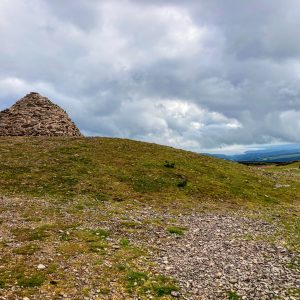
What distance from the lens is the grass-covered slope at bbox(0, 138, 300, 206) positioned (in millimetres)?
42250

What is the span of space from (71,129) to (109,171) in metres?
40.0

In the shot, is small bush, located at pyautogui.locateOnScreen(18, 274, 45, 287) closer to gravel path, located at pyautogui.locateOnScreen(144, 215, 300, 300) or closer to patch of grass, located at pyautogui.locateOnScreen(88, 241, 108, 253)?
patch of grass, located at pyautogui.locateOnScreen(88, 241, 108, 253)

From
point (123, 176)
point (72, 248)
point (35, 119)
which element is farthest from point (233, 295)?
point (35, 119)

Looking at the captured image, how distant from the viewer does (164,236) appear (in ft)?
88.1

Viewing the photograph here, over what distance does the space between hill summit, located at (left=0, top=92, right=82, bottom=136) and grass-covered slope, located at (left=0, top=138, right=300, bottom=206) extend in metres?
10.5

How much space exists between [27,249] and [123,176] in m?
27.6

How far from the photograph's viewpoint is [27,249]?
22062mm

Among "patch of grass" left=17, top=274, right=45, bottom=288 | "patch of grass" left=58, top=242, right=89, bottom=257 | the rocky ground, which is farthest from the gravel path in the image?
"patch of grass" left=17, top=274, right=45, bottom=288

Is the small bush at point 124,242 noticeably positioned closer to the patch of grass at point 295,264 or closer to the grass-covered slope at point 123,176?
the patch of grass at point 295,264

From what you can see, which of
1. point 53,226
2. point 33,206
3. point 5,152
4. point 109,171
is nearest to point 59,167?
point 109,171

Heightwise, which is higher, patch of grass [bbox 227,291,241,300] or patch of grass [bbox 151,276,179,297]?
patch of grass [bbox 151,276,179,297]

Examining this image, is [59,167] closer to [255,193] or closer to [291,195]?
[255,193]

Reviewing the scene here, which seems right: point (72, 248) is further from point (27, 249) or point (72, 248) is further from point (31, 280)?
point (31, 280)

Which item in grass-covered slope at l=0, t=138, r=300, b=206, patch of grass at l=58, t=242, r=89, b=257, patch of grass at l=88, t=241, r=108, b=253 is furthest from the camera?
grass-covered slope at l=0, t=138, r=300, b=206
